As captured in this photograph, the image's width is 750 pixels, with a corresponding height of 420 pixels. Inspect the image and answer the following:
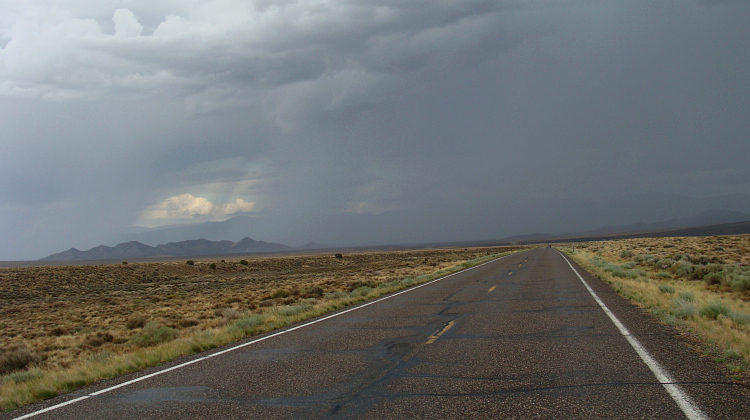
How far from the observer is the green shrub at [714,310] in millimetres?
10109

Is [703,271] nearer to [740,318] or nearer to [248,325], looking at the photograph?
[740,318]

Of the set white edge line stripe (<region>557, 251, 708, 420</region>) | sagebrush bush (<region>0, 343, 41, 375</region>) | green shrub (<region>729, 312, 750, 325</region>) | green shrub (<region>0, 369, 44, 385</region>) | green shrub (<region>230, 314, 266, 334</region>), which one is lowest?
sagebrush bush (<region>0, 343, 41, 375</region>)

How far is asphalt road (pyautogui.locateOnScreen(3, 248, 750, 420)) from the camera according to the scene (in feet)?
16.0

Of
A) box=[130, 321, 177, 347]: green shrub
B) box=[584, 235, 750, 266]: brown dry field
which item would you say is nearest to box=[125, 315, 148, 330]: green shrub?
box=[130, 321, 177, 347]: green shrub

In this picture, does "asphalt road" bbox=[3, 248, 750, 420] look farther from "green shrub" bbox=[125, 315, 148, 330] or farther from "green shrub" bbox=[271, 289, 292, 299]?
"green shrub" bbox=[271, 289, 292, 299]

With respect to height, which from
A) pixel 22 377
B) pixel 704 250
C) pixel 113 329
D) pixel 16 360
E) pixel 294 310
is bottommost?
pixel 113 329

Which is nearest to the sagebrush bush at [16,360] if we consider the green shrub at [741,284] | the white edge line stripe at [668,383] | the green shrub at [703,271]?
the white edge line stripe at [668,383]

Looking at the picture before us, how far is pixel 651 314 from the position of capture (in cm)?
1091

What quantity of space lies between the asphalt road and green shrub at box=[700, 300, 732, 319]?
4.08ft

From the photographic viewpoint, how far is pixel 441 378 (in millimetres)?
6035

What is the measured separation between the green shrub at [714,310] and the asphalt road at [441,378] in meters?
1.24

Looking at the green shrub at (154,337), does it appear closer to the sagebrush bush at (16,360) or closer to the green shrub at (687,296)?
the sagebrush bush at (16,360)

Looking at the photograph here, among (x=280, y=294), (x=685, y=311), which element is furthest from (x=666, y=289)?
(x=280, y=294)

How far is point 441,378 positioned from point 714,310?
7.98m
